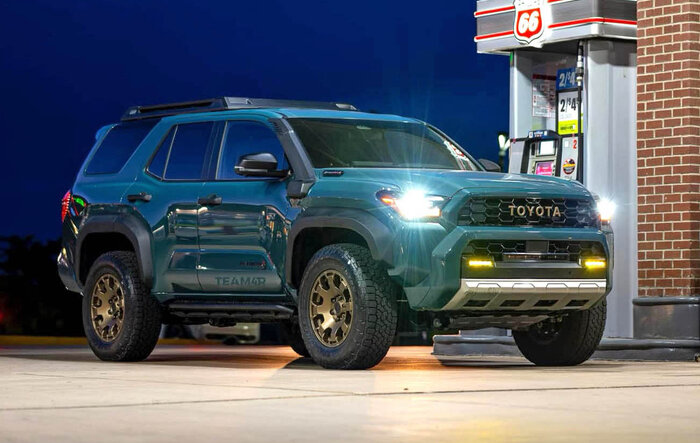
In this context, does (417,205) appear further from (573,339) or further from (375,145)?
(573,339)

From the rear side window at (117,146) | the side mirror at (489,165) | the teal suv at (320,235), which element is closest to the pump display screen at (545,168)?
the side mirror at (489,165)

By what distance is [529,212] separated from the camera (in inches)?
451

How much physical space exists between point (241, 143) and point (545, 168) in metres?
4.37

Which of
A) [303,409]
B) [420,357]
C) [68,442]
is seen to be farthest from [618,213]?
[68,442]

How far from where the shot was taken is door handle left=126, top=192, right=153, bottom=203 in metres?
13.0

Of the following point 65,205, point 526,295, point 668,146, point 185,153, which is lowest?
point 526,295

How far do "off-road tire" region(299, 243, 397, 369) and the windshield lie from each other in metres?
0.96

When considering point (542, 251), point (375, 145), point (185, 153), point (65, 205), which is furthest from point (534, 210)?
point (65, 205)

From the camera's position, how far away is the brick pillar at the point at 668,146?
14.2 metres

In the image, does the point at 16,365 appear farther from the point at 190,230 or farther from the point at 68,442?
the point at 68,442

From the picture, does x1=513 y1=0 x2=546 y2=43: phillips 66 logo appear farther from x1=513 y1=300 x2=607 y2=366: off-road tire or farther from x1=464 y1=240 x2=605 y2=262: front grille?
x1=464 y1=240 x2=605 y2=262: front grille

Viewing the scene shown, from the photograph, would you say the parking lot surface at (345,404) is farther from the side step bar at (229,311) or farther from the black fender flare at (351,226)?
the black fender flare at (351,226)

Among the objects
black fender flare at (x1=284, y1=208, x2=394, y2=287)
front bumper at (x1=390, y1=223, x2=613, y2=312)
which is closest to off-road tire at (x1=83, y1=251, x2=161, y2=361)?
black fender flare at (x1=284, y1=208, x2=394, y2=287)

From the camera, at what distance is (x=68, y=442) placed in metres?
6.51
